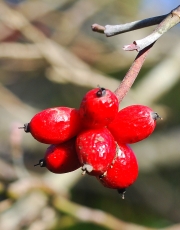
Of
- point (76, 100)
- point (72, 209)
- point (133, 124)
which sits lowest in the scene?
point (76, 100)

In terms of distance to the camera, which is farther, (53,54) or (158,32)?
(53,54)

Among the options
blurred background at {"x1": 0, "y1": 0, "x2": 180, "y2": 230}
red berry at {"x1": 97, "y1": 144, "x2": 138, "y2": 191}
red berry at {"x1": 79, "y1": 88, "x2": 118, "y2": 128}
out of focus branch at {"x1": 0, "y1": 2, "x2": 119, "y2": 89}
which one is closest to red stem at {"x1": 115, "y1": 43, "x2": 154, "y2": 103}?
red berry at {"x1": 79, "y1": 88, "x2": 118, "y2": 128}

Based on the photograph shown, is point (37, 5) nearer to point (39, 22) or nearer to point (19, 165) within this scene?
point (39, 22)

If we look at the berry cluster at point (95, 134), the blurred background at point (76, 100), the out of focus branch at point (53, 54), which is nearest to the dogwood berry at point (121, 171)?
the berry cluster at point (95, 134)

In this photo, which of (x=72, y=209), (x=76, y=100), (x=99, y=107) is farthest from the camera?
(x=76, y=100)

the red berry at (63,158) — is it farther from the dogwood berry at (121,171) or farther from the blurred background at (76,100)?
the blurred background at (76,100)

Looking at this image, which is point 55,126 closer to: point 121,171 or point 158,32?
point 121,171

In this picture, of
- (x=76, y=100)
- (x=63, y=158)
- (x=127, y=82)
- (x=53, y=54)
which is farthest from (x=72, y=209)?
(x=76, y=100)

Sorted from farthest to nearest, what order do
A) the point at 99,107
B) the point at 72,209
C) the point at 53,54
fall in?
the point at 53,54, the point at 72,209, the point at 99,107

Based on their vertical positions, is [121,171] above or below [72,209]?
above
